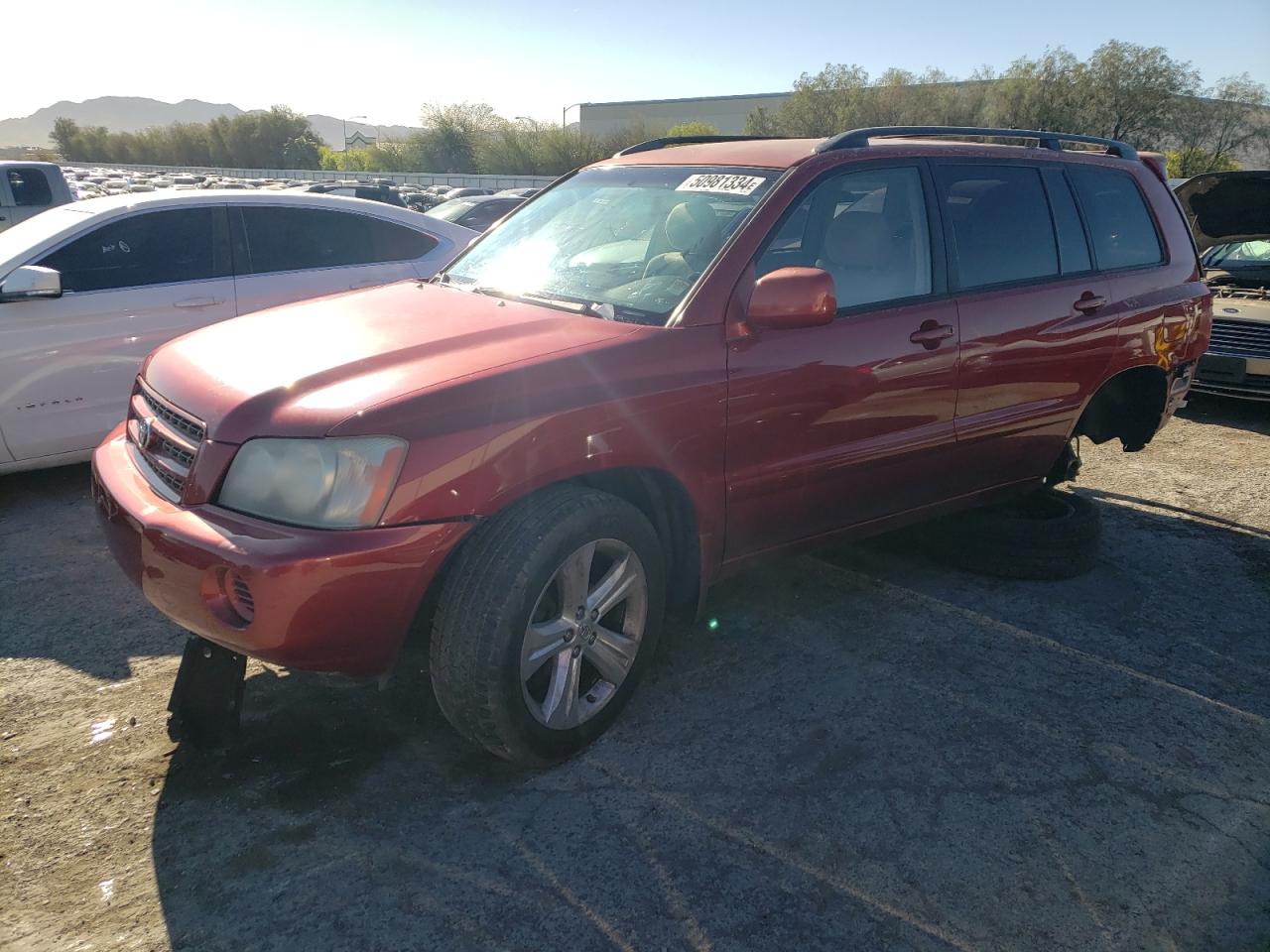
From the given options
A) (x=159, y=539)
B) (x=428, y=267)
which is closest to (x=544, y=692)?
(x=159, y=539)

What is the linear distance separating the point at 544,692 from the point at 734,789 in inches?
25.2

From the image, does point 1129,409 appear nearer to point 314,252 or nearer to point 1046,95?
point 314,252

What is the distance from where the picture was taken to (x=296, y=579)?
2350mm

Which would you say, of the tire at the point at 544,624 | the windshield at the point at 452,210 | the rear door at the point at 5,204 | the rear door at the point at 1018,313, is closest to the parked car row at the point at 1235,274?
the rear door at the point at 1018,313

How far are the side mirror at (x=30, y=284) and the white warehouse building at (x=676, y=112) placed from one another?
227 ft

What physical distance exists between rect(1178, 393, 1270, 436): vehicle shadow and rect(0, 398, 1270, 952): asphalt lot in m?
4.21

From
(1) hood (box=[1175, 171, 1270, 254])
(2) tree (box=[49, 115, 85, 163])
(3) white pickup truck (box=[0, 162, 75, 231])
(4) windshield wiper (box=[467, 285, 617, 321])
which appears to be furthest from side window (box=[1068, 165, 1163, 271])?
(2) tree (box=[49, 115, 85, 163])

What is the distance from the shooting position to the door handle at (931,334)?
3570 millimetres

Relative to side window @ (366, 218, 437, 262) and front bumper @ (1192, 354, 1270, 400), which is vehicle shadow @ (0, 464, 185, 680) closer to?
side window @ (366, 218, 437, 262)

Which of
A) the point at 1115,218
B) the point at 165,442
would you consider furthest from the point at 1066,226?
the point at 165,442

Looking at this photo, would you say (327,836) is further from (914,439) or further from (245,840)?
(914,439)

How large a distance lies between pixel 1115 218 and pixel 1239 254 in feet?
18.5

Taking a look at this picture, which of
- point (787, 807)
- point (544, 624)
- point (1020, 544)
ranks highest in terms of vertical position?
point (544, 624)

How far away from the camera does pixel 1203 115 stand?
148 ft
